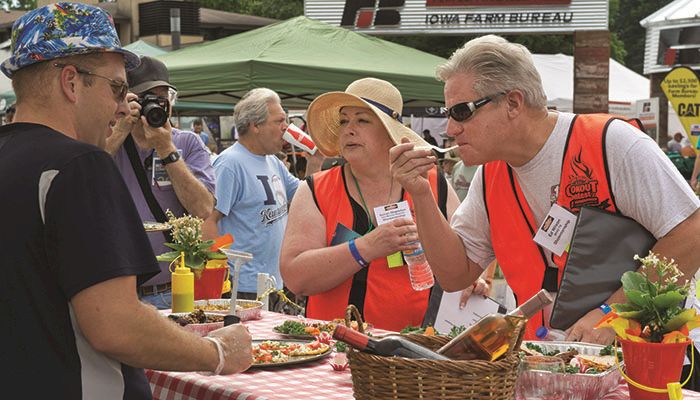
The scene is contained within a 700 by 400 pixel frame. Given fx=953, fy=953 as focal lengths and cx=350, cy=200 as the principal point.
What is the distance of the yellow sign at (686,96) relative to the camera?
17.3 metres

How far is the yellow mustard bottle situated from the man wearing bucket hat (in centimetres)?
146

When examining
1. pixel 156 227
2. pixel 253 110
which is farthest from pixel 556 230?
pixel 253 110

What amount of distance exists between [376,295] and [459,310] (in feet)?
1.31

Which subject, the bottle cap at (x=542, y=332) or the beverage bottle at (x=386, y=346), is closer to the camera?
the beverage bottle at (x=386, y=346)

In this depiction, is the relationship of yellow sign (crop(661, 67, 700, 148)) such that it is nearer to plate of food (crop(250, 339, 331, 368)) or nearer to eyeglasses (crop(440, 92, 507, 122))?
eyeglasses (crop(440, 92, 507, 122))

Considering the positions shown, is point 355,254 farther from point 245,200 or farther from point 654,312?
point 245,200

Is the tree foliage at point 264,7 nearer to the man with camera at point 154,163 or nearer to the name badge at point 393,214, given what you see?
the man with camera at point 154,163

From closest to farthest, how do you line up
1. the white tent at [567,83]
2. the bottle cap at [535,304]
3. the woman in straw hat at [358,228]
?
the bottle cap at [535,304] → the woman in straw hat at [358,228] → the white tent at [567,83]

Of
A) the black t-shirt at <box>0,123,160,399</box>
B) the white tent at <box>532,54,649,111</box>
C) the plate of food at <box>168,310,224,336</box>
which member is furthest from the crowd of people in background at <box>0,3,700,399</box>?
the white tent at <box>532,54,649,111</box>

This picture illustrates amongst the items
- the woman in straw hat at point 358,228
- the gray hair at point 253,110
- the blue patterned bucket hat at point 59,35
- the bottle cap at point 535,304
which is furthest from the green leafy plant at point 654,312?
the gray hair at point 253,110

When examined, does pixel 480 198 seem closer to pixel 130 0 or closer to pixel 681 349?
pixel 681 349

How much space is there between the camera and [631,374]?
235 centimetres

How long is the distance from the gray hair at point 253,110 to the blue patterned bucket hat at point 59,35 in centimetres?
397

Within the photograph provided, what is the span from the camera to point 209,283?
13.4 ft
